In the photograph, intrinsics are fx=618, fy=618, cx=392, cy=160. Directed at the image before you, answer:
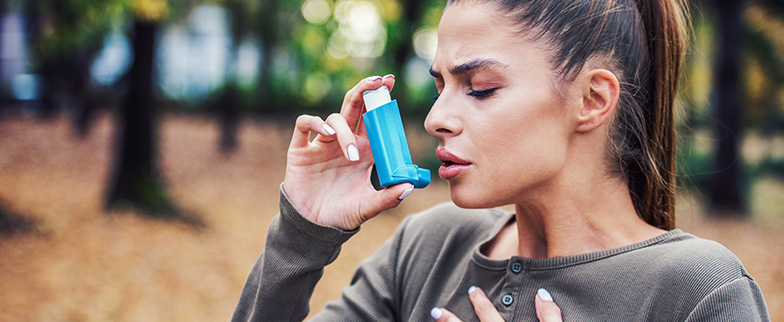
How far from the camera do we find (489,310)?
1744 mm

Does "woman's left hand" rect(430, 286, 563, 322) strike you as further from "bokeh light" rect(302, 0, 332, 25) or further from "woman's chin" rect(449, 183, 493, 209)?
"bokeh light" rect(302, 0, 332, 25)

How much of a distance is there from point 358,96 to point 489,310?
762mm

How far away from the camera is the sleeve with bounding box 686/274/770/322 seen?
1.49 m

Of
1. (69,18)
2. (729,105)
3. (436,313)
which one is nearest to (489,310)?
(436,313)

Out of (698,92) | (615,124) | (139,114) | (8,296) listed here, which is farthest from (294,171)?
(698,92)

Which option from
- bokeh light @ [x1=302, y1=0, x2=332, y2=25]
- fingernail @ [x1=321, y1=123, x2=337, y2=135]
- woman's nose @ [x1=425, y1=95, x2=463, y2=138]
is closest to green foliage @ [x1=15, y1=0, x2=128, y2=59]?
bokeh light @ [x1=302, y1=0, x2=332, y2=25]

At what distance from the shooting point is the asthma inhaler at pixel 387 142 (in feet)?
5.99

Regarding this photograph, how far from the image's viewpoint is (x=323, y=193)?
2.01 m

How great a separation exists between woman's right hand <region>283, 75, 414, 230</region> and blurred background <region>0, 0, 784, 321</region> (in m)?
1.21

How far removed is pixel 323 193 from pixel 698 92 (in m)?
25.4

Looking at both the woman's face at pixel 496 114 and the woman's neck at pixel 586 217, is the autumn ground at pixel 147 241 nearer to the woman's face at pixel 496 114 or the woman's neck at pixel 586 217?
the woman's neck at pixel 586 217

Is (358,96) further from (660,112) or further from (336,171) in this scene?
(660,112)

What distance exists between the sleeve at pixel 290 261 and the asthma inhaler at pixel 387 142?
0.83 feet

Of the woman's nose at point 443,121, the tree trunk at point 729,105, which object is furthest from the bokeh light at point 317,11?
the woman's nose at point 443,121
